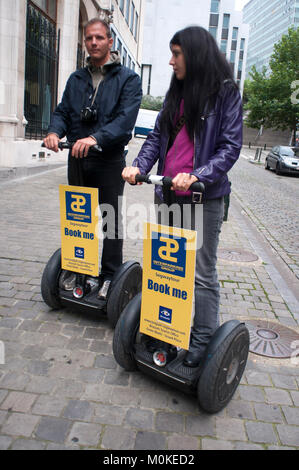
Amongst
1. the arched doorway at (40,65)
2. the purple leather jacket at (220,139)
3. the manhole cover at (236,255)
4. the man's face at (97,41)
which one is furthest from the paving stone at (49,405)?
the arched doorway at (40,65)

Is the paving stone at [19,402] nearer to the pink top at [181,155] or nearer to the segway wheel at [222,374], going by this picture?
the segway wheel at [222,374]

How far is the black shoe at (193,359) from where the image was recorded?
8.48ft

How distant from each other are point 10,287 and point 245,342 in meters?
2.41

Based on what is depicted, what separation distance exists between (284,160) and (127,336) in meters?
19.9

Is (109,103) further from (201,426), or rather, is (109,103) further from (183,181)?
(201,426)

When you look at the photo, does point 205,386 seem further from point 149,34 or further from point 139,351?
point 149,34

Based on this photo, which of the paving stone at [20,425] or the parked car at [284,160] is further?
the parked car at [284,160]

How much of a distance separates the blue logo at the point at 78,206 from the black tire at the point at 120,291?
1.61 ft

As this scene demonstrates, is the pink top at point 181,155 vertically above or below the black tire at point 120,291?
above

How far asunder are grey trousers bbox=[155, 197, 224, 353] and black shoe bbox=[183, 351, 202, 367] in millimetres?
24

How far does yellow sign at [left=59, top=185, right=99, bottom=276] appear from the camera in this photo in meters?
3.31

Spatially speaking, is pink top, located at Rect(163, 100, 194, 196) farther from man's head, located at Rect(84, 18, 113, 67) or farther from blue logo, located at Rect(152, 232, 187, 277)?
man's head, located at Rect(84, 18, 113, 67)

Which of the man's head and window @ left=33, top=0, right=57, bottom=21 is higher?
window @ left=33, top=0, right=57, bottom=21

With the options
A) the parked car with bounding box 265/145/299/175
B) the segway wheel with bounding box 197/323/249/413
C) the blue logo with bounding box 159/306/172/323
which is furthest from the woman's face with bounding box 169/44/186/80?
the parked car with bounding box 265/145/299/175
